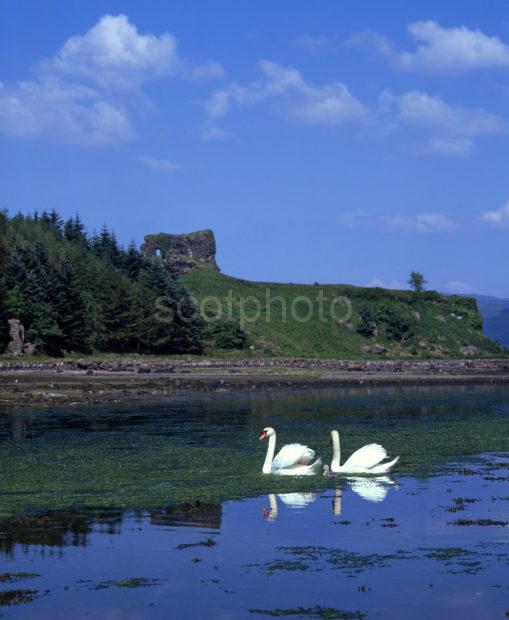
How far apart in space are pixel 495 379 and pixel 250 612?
76747mm

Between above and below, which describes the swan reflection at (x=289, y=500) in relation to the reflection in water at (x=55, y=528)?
above

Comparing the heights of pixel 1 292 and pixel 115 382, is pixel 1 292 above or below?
above

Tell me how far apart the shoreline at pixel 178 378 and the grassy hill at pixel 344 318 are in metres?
34.4

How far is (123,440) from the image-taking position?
3462cm

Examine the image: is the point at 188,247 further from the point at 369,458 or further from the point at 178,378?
the point at 369,458

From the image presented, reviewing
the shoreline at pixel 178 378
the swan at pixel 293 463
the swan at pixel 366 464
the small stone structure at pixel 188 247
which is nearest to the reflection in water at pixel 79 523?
the swan at pixel 293 463

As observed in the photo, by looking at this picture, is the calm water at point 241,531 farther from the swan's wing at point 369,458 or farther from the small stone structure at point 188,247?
the small stone structure at point 188,247

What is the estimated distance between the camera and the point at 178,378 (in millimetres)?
73938

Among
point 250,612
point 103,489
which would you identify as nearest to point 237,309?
point 103,489

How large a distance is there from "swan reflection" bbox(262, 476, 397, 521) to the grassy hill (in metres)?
106

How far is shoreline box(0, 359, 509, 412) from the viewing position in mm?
56375

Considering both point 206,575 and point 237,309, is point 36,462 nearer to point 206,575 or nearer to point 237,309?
point 206,575

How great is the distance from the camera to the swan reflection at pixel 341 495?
20531 mm

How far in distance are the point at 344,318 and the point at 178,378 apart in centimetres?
8763
